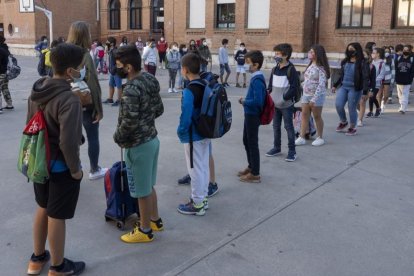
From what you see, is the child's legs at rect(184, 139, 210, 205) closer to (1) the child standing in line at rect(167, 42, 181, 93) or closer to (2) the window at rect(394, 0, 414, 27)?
(1) the child standing in line at rect(167, 42, 181, 93)

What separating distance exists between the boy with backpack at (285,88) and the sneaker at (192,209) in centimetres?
246

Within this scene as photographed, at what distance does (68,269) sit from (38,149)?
989 mm

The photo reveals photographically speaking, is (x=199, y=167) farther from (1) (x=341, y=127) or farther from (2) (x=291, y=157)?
(1) (x=341, y=127)

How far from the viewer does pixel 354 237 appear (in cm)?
432

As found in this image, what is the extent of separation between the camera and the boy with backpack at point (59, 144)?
312cm

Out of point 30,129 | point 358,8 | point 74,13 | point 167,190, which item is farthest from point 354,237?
point 74,13

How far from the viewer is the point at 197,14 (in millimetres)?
28297

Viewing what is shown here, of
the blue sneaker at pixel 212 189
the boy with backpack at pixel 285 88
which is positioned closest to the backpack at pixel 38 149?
the blue sneaker at pixel 212 189

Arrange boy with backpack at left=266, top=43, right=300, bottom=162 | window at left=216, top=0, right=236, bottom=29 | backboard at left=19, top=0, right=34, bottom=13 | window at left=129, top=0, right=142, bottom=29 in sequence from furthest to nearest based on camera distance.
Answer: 1. window at left=129, top=0, right=142, bottom=29
2. backboard at left=19, top=0, right=34, bottom=13
3. window at left=216, top=0, right=236, bottom=29
4. boy with backpack at left=266, top=43, right=300, bottom=162

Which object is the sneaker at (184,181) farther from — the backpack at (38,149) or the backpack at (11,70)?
the backpack at (11,70)

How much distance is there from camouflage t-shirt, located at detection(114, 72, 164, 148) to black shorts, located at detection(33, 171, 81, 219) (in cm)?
67

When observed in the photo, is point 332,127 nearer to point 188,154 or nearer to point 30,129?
point 188,154

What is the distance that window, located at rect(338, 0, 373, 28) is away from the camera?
69.5 feet

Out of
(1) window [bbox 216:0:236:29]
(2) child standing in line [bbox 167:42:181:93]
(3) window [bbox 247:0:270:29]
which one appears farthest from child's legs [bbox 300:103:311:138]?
(1) window [bbox 216:0:236:29]
